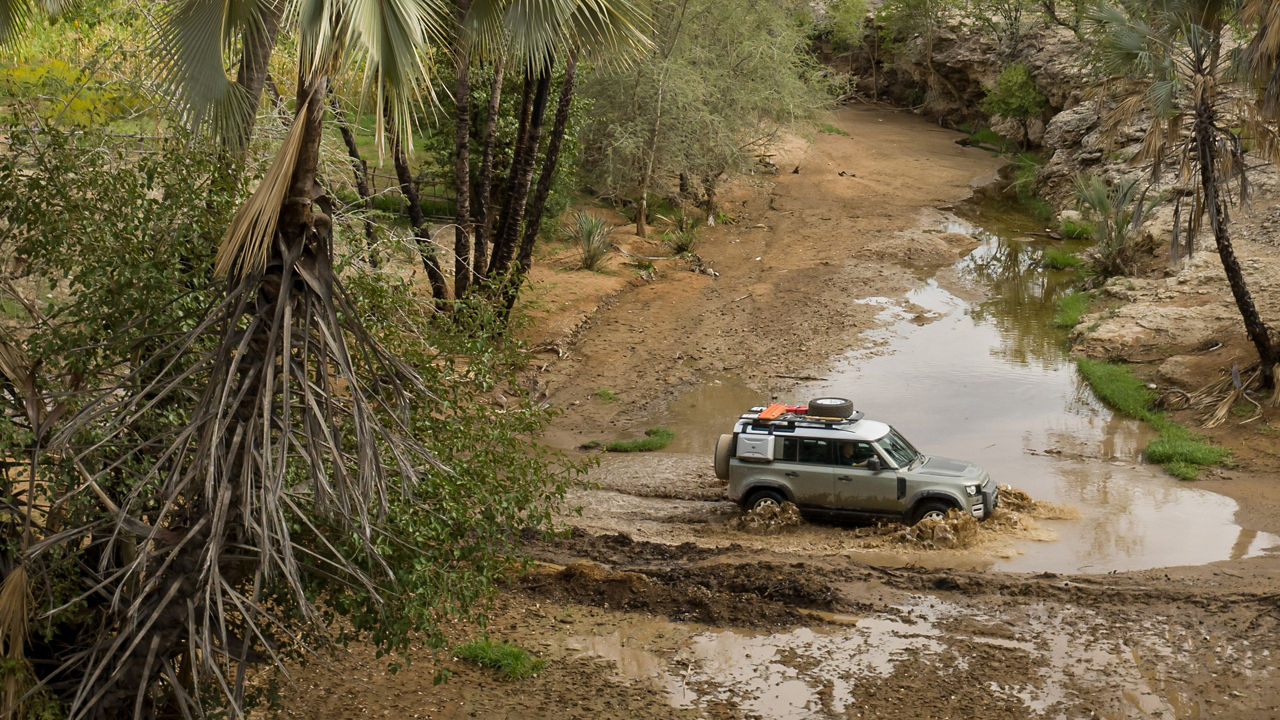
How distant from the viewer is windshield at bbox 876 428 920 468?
13898 mm

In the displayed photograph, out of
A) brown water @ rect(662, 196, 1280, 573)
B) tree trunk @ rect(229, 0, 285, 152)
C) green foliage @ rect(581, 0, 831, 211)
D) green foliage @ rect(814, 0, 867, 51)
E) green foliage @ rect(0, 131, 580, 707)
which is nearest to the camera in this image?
green foliage @ rect(0, 131, 580, 707)

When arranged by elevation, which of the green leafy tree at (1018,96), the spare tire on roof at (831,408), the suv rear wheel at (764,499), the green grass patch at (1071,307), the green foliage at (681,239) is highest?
the green leafy tree at (1018,96)

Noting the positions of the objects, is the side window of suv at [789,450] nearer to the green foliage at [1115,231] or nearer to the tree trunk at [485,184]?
the tree trunk at [485,184]

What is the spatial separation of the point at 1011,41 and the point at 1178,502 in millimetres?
32090

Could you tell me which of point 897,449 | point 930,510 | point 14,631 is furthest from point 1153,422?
point 14,631

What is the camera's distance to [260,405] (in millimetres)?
6488

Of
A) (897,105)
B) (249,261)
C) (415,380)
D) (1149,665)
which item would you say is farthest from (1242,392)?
(897,105)

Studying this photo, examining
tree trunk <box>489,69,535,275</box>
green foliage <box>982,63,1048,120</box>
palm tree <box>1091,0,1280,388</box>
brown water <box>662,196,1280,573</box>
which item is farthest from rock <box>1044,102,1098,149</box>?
tree trunk <box>489,69,535,275</box>

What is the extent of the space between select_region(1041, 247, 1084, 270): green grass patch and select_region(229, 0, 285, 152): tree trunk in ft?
79.8

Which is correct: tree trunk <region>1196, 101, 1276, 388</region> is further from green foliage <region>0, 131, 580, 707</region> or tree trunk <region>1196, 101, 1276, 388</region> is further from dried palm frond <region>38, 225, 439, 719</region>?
Result: dried palm frond <region>38, 225, 439, 719</region>

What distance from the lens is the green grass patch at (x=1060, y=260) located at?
92.7ft

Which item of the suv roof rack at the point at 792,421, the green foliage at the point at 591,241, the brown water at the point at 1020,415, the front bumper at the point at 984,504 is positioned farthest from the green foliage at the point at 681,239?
the front bumper at the point at 984,504

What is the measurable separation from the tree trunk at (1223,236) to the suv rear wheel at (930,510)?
7170 mm

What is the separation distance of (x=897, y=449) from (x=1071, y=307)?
1221 centimetres
